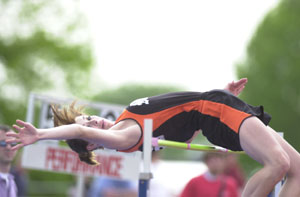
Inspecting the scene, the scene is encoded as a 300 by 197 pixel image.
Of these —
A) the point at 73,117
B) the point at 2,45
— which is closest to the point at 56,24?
the point at 2,45

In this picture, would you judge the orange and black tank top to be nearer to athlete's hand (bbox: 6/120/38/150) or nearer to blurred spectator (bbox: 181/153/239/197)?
athlete's hand (bbox: 6/120/38/150)

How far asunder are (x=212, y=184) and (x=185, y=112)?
3324 mm

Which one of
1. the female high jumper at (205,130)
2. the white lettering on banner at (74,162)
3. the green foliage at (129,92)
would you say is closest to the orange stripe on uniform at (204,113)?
the female high jumper at (205,130)

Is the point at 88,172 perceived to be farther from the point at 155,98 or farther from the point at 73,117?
the point at 155,98

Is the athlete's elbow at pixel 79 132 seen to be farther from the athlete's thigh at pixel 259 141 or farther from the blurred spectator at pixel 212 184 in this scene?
the blurred spectator at pixel 212 184

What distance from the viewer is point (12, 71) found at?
24391mm

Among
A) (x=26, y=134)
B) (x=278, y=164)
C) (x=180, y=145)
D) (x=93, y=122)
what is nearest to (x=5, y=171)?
(x=93, y=122)

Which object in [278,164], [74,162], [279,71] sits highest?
[279,71]

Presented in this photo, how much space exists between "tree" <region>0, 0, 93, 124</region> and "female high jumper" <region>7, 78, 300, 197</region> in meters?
20.5

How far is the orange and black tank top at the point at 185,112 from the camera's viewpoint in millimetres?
3807

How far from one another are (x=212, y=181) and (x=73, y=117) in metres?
3.26

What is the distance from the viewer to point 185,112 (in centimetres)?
395

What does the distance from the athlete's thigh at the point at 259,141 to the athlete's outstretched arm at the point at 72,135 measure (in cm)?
80

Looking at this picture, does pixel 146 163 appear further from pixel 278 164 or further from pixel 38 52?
pixel 38 52
